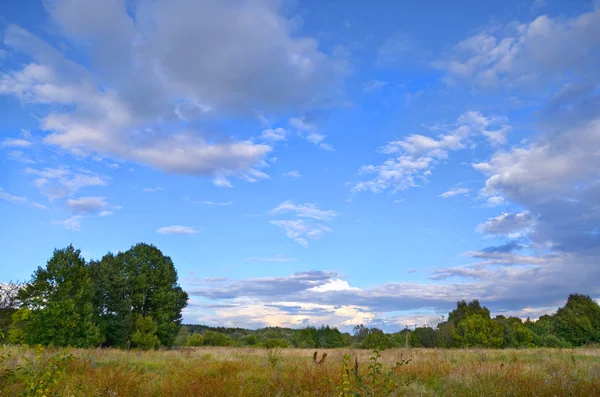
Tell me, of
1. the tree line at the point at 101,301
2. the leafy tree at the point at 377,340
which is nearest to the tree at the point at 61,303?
the tree line at the point at 101,301

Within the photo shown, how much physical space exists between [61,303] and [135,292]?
877 cm

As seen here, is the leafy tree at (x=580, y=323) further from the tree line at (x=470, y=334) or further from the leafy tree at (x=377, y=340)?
the leafy tree at (x=377, y=340)

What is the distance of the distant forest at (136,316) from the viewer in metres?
27.4

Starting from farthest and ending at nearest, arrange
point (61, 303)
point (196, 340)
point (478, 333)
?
point (196, 340)
point (478, 333)
point (61, 303)

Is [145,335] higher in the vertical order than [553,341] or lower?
lower

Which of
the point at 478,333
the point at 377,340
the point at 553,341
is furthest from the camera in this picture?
the point at 553,341

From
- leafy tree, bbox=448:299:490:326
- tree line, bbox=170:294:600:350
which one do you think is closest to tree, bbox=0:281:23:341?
tree line, bbox=170:294:600:350

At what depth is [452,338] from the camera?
142 feet

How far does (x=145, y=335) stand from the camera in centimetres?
3369

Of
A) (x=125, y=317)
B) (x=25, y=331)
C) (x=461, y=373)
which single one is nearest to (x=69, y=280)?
(x=25, y=331)

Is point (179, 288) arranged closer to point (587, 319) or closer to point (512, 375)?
point (512, 375)

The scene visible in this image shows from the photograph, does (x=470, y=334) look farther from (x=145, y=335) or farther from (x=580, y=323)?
(x=145, y=335)

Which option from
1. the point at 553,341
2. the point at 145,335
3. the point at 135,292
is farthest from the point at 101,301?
the point at 553,341

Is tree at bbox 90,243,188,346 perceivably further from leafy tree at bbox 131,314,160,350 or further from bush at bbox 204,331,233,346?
bush at bbox 204,331,233,346
